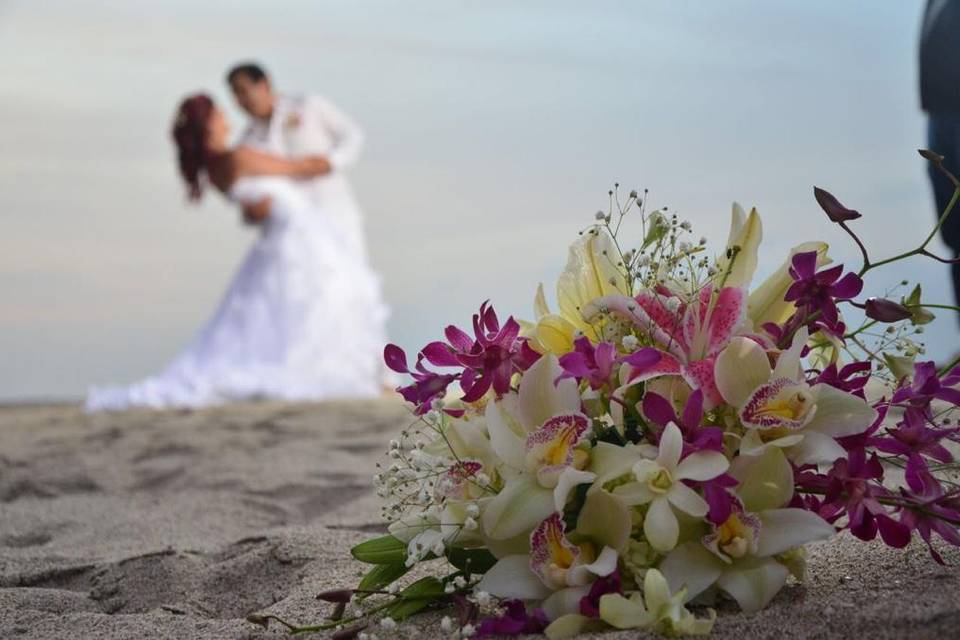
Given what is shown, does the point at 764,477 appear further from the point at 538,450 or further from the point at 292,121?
the point at 292,121

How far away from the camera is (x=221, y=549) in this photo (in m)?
2.11

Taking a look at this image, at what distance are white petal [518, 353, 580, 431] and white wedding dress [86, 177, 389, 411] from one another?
21.3ft

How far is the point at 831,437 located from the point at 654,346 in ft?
0.72

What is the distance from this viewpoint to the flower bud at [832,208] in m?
1.25

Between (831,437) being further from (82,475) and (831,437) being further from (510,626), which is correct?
(82,475)

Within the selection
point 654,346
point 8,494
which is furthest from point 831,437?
point 8,494

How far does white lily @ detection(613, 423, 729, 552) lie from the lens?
3.69ft

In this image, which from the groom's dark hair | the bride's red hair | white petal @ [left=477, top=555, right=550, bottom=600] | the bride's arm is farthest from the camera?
the groom's dark hair

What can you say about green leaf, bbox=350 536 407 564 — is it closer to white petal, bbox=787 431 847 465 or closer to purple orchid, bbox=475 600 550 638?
purple orchid, bbox=475 600 550 638

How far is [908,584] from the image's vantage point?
4.36ft

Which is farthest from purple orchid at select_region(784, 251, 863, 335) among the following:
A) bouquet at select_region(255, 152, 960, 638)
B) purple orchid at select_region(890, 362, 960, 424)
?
purple orchid at select_region(890, 362, 960, 424)

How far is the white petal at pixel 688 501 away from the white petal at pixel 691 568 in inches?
3.3

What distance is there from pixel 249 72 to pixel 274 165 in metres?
0.85

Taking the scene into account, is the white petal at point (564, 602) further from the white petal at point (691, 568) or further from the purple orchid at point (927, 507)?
the purple orchid at point (927, 507)
